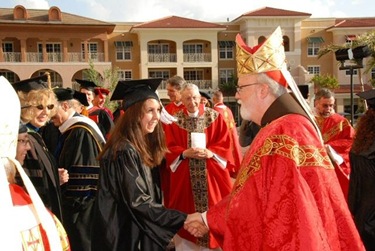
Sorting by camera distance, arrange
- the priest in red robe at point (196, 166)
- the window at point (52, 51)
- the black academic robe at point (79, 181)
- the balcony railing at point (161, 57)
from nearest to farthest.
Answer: the black academic robe at point (79, 181)
the priest in red robe at point (196, 166)
the window at point (52, 51)
the balcony railing at point (161, 57)

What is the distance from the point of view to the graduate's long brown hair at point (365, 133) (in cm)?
423

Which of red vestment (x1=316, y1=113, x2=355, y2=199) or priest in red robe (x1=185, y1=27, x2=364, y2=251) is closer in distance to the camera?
priest in red robe (x1=185, y1=27, x2=364, y2=251)

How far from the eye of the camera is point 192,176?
6.34m

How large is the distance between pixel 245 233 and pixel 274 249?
0.23 m

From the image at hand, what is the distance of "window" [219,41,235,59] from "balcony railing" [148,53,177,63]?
505 centimetres

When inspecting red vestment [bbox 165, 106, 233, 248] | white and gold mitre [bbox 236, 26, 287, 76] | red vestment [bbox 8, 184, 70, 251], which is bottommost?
red vestment [bbox 165, 106, 233, 248]

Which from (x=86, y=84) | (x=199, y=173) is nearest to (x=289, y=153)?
(x=199, y=173)

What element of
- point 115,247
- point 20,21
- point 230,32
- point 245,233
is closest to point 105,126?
point 115,247

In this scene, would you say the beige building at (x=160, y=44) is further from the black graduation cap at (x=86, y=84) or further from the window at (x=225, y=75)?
the black graduation cap at (x=86, y=84)

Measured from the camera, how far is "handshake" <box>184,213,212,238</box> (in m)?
3.67

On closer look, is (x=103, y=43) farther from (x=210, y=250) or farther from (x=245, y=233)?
(x=245, y=233)

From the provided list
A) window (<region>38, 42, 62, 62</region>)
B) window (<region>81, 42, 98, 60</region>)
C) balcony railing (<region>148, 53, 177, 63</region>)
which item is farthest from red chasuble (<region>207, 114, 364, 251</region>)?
balcony railing (<region>148, 53, 177, 63</region>)

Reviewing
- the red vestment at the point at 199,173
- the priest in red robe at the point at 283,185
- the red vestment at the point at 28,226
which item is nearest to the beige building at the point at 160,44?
the red vestment at the point at 199,173

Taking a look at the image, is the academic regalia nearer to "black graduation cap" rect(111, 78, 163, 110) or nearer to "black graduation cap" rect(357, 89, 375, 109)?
"black graduation cap" rect(111, 78, 163, 110)
